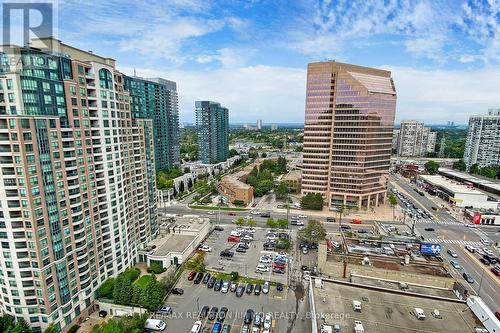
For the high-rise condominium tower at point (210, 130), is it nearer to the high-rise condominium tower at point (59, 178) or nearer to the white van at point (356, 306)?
the high-rise condominium tower at point (59, 178)

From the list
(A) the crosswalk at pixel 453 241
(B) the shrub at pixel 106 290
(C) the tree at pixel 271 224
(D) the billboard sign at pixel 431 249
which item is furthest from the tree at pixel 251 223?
(A) the crosswalk at pixel 453 241

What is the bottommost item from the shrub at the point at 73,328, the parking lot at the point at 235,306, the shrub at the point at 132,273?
the shrub at the point at 73,328

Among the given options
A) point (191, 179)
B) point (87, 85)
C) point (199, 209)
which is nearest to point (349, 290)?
point (87, 85)

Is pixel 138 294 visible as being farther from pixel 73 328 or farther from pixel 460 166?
pixel 460 166

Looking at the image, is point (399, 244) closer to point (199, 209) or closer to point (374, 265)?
point (374, 265)

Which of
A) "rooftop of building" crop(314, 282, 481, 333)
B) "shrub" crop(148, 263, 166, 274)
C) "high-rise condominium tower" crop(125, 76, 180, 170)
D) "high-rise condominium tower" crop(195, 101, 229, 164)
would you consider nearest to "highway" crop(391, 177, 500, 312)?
"rooftop of building" crop(314, 282, 481, 333)

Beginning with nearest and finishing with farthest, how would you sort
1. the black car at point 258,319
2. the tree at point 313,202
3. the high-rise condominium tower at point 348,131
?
the black car at point 258,319
the high-rise condominium tower at point 348,131
the tree at point 313,202
